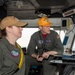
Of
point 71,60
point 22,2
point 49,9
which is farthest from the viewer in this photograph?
point 49,9

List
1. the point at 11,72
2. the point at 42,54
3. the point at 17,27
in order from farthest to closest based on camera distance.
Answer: the point at 42,54, the point at 17,27, the point at 11,72

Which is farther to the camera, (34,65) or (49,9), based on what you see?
(49,9)

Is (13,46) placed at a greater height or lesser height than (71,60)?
greater

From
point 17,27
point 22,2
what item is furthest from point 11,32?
point 22,2

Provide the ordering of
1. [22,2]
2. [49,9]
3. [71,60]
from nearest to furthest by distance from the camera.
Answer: [71,60], [22,2], [49,9]

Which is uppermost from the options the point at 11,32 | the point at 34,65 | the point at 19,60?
the point at 11,32

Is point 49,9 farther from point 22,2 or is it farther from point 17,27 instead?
point 17,27

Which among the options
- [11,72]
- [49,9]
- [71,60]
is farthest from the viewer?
[49,9]

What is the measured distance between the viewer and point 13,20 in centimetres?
252

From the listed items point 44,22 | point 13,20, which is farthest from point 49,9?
point 13,20

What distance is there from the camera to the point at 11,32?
8.09 feet

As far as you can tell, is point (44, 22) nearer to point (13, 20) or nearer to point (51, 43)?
point (51, 43)

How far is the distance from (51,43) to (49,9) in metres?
1.61

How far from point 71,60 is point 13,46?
1.46m
